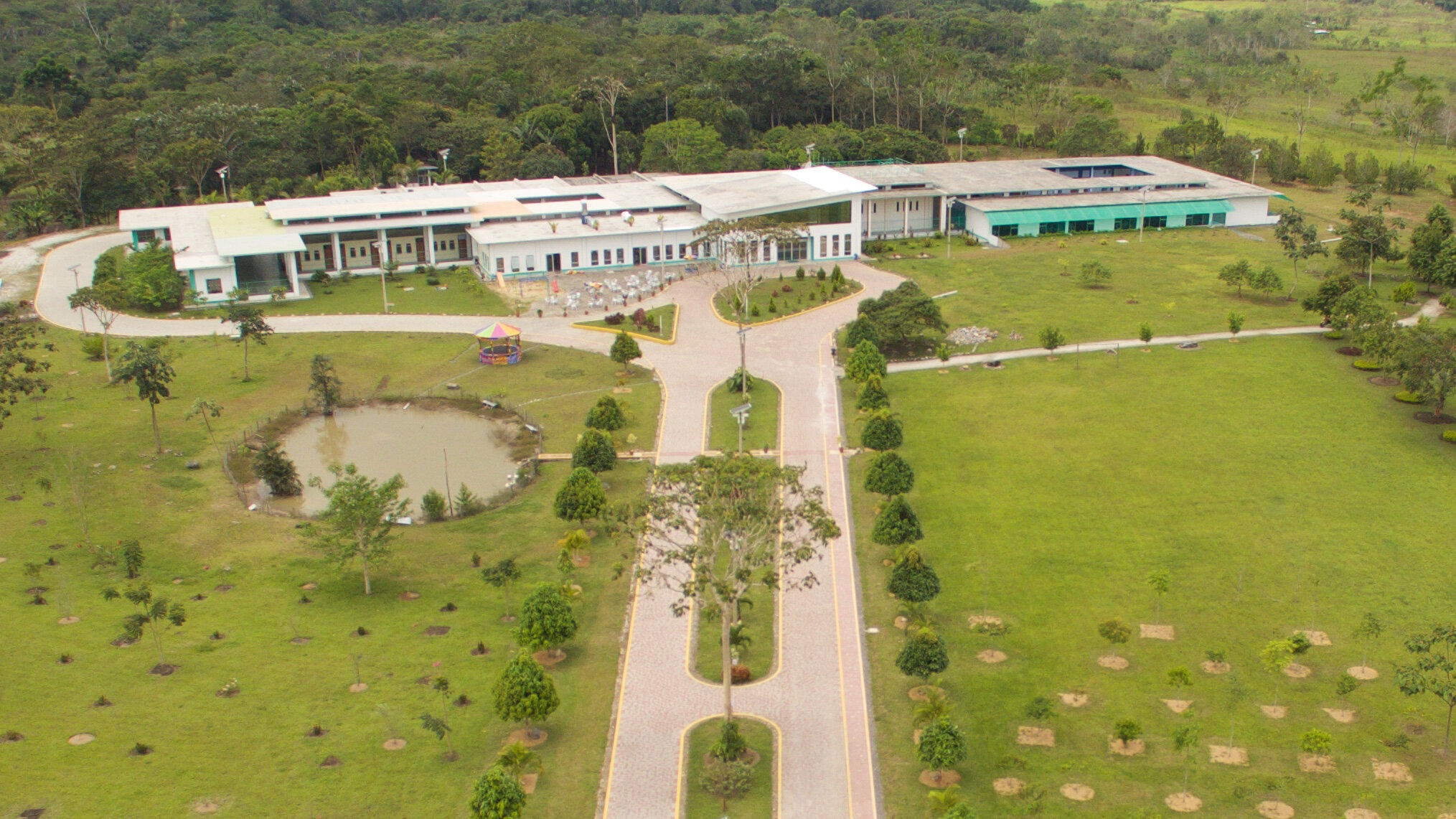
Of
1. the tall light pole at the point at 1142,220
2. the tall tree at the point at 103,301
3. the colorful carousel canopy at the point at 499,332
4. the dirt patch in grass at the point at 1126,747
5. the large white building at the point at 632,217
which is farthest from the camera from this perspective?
the tall light pole at the point at 1142,220

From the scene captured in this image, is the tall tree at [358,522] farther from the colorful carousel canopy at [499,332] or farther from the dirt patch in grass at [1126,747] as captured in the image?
the dirt patch in grass at [1126,747]

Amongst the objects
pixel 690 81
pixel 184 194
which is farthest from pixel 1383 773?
pixel 690 81

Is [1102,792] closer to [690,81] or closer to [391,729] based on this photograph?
[391,729]

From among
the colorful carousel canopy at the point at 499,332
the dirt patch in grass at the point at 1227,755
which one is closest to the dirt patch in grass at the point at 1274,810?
the dirt patch in grass at the point at 1227,755

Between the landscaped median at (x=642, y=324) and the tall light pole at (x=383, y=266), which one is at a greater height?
the tall light pole at (x=383, y=266)

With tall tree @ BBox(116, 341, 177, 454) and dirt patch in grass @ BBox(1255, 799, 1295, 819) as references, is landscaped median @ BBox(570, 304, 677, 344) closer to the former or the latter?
tall tree @ BBox(116, 341, 177, 454)

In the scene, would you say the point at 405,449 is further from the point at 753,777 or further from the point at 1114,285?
the point at 1114,285
